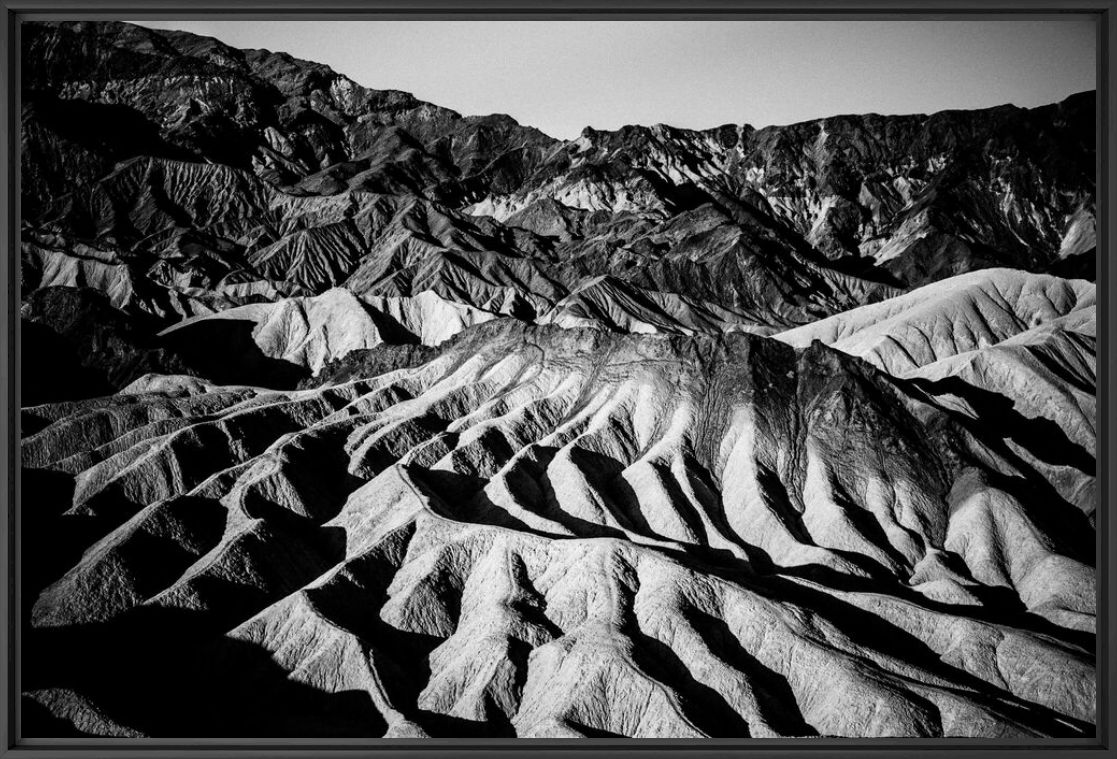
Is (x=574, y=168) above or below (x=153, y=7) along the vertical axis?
below

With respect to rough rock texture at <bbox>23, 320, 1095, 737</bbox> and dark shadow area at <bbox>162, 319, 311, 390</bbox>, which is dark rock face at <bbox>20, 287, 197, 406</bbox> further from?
rough rock texture at <bbox>23, 320, 1095, 737</bbox>

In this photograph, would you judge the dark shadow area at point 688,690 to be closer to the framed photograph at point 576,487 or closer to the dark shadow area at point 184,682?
the framed photograph at point 576,487

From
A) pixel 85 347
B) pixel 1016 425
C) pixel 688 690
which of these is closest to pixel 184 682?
pixel 688 690

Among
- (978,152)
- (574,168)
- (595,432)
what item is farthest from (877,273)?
(595,432)

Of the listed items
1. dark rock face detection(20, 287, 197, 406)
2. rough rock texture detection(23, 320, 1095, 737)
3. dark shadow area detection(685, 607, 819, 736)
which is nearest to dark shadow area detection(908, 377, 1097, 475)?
rough rock texture detection(23, 320, 1095, 737)

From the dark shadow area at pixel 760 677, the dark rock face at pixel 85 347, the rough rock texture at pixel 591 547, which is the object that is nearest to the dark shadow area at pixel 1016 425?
the rough rock texture at pixel 591 547

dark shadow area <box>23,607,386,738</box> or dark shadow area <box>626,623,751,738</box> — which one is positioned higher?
dark shadow area <box>626,623,751,738</box>

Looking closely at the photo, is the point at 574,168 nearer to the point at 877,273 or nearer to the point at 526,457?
the point at 877,273

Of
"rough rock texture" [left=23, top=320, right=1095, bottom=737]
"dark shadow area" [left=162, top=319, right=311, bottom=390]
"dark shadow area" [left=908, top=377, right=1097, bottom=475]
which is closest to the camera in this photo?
"rough rock texture" [left=23, top=320, right=1095, bottom=737]

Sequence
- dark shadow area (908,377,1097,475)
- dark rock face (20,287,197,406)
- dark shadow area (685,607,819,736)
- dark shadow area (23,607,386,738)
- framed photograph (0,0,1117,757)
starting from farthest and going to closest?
dark rock face (20,287,197,406) → dark shadow area (908,377,1097,475) → dark shadow area (23,607,386,738) → dark shadow area (685,607,819,736) → framed photograph (0,0,1117,757)
